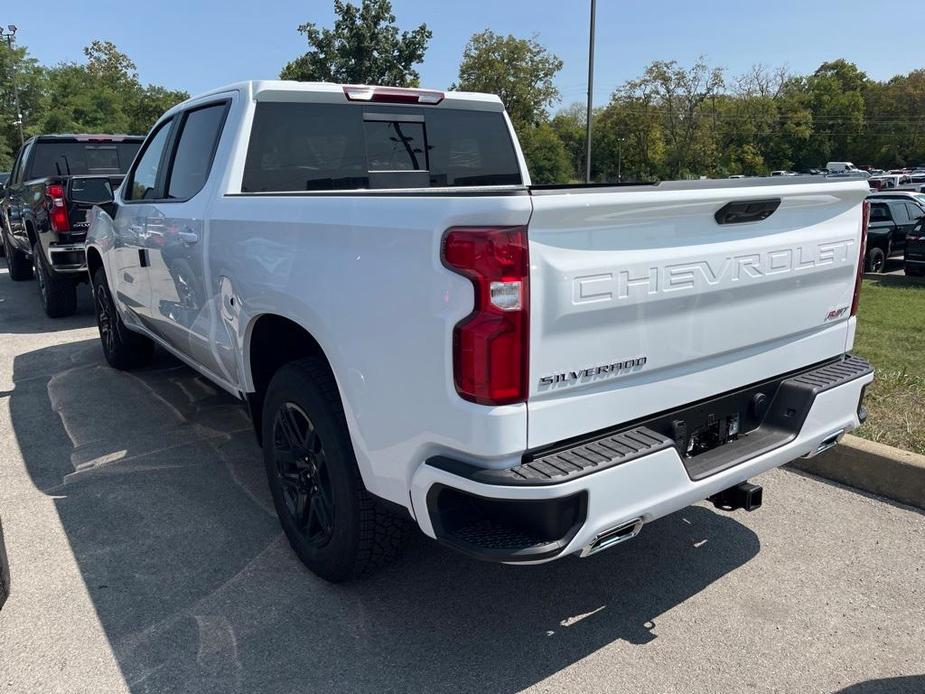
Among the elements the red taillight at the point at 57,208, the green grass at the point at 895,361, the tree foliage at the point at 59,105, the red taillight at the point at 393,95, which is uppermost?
the tree foliage at the point at 59,105

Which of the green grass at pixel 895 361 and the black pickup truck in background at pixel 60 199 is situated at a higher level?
the black pickup truck in background at pixel 60 199

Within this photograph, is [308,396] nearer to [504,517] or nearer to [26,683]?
[504,517]

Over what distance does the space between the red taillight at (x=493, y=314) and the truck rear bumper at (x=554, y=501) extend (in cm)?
26

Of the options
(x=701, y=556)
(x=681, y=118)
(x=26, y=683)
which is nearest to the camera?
(x=26, y=683)

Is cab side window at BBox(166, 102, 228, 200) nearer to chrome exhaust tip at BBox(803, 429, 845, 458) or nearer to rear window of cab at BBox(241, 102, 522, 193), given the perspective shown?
rear window of cab at BBox(241, 102, 522, 193)

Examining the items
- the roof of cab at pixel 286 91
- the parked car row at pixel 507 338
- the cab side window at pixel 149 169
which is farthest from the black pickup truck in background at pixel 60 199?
the parked car row at pixel 507 338

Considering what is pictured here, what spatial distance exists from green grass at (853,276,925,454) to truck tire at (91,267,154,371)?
5.49 metres

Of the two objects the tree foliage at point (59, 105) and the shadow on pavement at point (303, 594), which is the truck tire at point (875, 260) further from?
the tree foliage at point (59, 105)

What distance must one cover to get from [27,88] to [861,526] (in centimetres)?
6738

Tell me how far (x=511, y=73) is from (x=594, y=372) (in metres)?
45.1

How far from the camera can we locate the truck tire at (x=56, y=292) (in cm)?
886

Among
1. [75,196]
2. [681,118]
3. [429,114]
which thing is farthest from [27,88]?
[429,114]

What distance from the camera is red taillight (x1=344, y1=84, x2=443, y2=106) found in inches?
168

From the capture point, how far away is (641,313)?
7.83 feet
